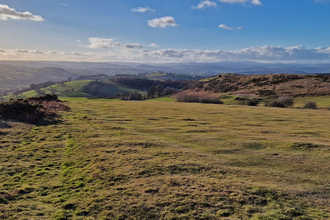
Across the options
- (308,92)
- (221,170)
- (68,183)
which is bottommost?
(68,183)

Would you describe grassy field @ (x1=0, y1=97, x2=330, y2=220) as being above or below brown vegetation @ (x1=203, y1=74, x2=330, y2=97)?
below

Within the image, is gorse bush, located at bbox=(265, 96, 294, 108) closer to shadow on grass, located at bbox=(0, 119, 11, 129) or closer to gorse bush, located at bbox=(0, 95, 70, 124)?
gorse bush, located at bbox=(0, 95, 70, 124)

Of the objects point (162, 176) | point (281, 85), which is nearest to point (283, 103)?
point (281, 85)

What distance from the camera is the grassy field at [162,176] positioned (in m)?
10.2

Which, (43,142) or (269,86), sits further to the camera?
(269,86)

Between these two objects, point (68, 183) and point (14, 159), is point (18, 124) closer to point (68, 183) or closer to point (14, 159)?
point (14, 159)

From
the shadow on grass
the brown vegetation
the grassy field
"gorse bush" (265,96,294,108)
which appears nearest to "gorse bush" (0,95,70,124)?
the shadow on grass

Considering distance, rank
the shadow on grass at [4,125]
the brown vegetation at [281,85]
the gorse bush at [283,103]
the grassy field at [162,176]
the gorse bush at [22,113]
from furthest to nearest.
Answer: the brown vegetation at [281,85] < the gorse bush at [283,103] < the gorse bush at [22,113] < the shadow on grass at [4,125] < the grassy field at [162,176]

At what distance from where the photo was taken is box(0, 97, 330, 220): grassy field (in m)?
10.2

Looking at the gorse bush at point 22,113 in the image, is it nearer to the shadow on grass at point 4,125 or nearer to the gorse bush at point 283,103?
the shadow on grass at point 4,125

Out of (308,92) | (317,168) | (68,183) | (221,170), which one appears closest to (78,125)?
(68,183)

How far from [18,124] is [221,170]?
26.3m

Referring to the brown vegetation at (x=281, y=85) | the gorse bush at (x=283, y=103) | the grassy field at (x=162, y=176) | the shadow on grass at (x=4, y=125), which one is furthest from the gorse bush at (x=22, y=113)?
the brown vegetation at (x=281, y=85)

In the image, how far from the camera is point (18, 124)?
87.5 ft
